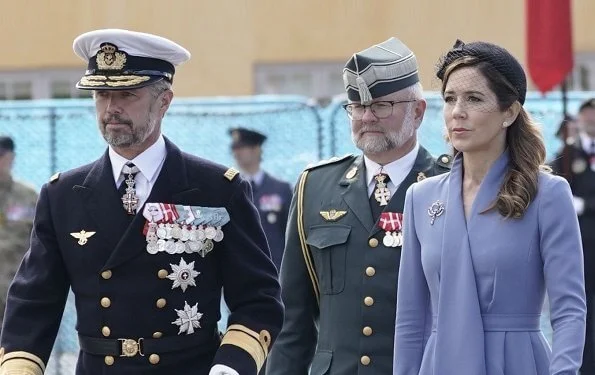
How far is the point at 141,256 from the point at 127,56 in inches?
27.0

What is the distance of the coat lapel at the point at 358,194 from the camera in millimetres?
5672

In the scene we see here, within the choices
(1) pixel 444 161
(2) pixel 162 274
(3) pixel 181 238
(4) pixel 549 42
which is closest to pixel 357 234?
(1) pixel 444 161

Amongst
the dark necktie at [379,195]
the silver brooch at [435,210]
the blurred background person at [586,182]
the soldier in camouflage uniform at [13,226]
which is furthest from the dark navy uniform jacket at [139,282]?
the blurred background person at [586,182]

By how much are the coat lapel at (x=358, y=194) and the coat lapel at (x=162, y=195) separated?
25.7 inches

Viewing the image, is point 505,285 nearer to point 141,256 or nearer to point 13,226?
point 141,256

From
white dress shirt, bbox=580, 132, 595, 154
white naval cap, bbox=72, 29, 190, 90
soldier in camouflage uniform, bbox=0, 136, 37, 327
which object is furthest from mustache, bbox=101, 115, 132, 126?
white dress shirt, bbox=580, 132, 595, 154

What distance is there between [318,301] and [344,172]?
0.49 m

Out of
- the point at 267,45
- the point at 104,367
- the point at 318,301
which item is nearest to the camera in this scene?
the point at 104,367

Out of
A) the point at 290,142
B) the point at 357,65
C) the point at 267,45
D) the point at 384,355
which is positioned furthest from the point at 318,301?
the point at 267,45

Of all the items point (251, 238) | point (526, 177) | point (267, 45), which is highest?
point (526, 177)

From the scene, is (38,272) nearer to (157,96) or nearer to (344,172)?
(157,96)

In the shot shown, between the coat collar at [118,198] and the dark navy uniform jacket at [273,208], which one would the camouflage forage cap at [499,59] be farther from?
the dark navy uniform jacket at [273,208]

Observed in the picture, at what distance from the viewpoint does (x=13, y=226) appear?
10.5 meters

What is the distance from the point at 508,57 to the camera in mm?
4609
